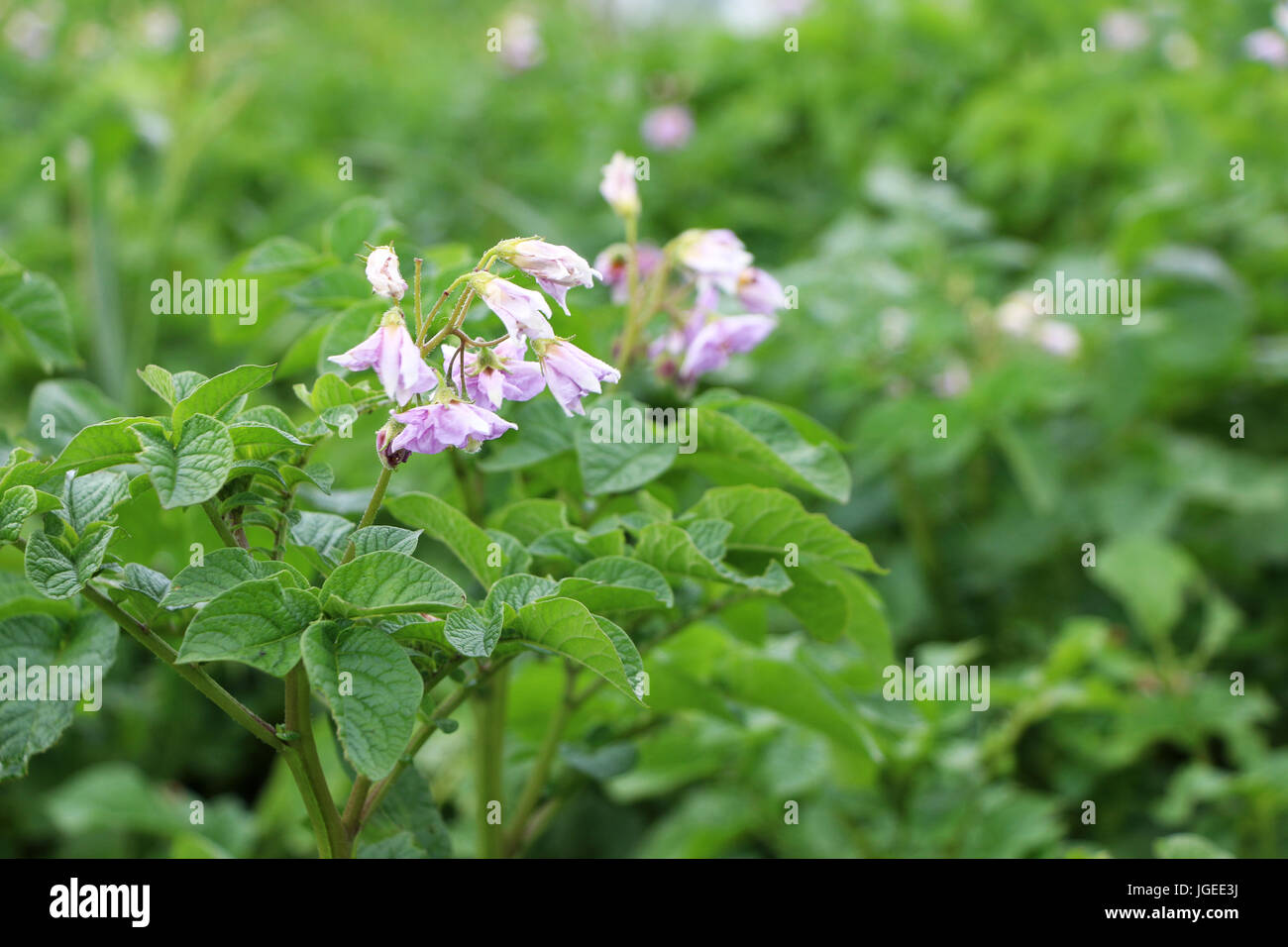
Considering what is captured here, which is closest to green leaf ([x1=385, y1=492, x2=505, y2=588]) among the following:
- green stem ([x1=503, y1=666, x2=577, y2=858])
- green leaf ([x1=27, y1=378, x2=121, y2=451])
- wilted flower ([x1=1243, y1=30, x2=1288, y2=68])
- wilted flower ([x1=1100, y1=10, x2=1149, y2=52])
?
green stem ([x1=503, y1=666, x2=577, y2=858])

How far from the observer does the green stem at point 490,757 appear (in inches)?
36.1

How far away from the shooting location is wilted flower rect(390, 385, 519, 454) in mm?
631

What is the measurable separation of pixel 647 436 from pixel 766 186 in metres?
1.67

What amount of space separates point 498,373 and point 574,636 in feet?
0.54

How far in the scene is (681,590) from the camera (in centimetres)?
91

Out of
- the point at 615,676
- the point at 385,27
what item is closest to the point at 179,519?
the point at 615,676

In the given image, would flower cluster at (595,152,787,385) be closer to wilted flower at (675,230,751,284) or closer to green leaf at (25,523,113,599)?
wilted flower at (675,230,751,284)

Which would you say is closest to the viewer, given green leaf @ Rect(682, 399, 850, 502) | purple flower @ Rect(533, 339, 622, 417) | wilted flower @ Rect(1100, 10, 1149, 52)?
purple flower @ Rect(533, 339, 622, 417)

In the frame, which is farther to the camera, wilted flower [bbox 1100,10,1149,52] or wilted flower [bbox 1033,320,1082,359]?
wilted flower [bbox 1100,10,1149,52]

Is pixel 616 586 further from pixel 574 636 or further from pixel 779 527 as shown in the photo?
pixel 779 527

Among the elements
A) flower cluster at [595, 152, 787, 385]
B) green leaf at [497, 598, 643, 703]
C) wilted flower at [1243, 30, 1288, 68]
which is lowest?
green leaf at [497, 598, 643, 703]

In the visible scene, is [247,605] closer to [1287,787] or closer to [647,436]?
[647,436]

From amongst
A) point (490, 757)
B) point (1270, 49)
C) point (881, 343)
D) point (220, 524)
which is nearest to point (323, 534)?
point (220, 524)

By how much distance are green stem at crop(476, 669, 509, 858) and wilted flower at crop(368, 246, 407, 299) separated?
36 cm
